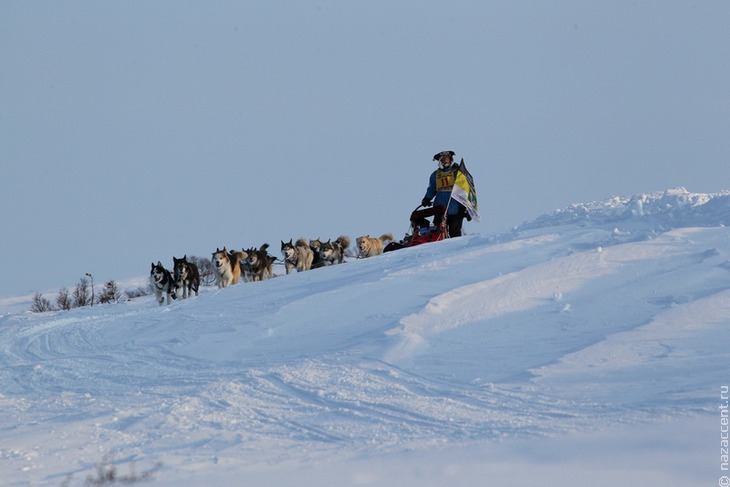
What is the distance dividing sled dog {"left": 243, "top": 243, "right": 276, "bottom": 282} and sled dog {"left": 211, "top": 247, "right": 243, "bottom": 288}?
0.18 meters

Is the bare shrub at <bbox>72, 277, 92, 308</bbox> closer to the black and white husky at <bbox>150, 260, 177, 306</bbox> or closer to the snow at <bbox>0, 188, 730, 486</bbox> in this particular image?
the black and white husky at <bbox>150, 260, 177, 306</bbox>

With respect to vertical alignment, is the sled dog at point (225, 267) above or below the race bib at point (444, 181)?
below

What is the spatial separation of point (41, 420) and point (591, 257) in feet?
16.8

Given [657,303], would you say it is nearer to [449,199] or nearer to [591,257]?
[591,257]

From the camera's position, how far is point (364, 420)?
18.4ft

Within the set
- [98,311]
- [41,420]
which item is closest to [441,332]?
[41,420]

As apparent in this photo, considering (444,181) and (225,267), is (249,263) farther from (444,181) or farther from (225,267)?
(444,181)

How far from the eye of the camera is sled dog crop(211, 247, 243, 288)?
54.5 feet

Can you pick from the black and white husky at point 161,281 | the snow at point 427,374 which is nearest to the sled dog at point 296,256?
the black and white husky at point 161,281

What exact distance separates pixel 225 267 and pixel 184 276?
121cm

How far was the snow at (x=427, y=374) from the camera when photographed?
4.68 meters

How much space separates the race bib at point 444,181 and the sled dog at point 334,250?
145 inches

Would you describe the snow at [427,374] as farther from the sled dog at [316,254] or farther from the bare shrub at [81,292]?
the bare shrub at [81,292]

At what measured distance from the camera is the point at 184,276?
15656 mm
